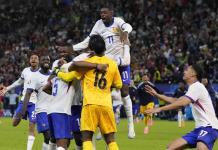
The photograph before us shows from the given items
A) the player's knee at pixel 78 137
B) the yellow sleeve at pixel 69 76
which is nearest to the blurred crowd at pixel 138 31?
the player's knee at pixel 78 137

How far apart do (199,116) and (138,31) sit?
1265 inches

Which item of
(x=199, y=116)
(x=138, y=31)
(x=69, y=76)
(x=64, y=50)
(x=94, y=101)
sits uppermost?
(x=138, y=31)

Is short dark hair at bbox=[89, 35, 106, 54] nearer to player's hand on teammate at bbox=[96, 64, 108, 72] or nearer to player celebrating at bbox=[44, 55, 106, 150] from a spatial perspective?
player's hand on teammate at bbox=[96, 64, 108, 72]

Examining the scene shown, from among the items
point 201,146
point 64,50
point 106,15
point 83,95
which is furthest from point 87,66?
point 106,15

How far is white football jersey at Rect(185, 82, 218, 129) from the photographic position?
14047 millimetres

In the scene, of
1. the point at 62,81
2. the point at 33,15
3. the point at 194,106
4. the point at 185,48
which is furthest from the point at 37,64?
the point at 33,15

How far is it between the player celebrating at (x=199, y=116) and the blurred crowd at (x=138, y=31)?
23665mm

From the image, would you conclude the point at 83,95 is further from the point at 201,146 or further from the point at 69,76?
the point at 201,146

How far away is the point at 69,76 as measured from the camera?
14016mm

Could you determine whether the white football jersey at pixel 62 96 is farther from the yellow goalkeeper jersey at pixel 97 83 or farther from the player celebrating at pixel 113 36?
the player celebrating at pixel 113 36

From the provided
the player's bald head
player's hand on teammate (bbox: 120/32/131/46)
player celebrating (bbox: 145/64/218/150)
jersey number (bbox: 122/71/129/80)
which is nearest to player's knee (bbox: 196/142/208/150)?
player celebrating (bbox: 145/64/218/150)

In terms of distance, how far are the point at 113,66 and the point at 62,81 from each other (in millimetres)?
1131

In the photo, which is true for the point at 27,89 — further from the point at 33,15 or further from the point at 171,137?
the point at 33,15

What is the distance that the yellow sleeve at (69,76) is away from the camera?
1383cm
